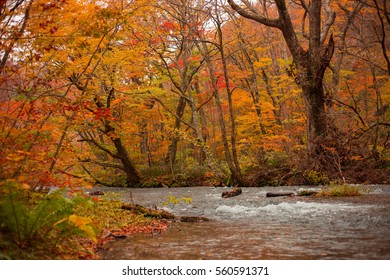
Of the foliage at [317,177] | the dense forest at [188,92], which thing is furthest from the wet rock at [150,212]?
the foliage at [317,177]

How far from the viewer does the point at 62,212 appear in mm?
4668

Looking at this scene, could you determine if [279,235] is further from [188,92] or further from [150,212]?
[188,92]

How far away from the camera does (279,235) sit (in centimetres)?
606

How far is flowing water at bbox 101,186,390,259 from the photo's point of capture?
193 inches

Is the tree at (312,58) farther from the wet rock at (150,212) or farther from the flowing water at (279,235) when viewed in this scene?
the wet rock at (150,212)

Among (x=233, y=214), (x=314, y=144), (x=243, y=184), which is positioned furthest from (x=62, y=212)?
(x=243, y=184)

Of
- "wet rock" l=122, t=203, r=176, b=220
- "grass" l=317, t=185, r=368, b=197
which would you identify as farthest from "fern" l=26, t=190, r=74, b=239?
"grass" l=317, t=185, r=368, b=197

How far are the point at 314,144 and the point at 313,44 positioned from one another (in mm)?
3602

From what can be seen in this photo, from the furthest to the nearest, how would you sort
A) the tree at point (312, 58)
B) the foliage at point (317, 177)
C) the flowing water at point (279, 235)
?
the foliage at point (317, 177)
the tree at point (312, 58)
the flowing water at point (279, 235)

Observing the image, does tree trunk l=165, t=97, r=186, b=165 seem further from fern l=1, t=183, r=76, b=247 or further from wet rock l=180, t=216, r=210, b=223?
fern l=1, t=183, r=76, b=247

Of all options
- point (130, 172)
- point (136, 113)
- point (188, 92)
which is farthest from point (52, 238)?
point (136, 113)

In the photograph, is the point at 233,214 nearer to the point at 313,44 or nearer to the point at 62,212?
the point at 62,212

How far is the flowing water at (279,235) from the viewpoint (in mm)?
4906

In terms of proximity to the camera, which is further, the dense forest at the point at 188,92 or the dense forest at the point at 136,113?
the dense forest at the point at 188,92
